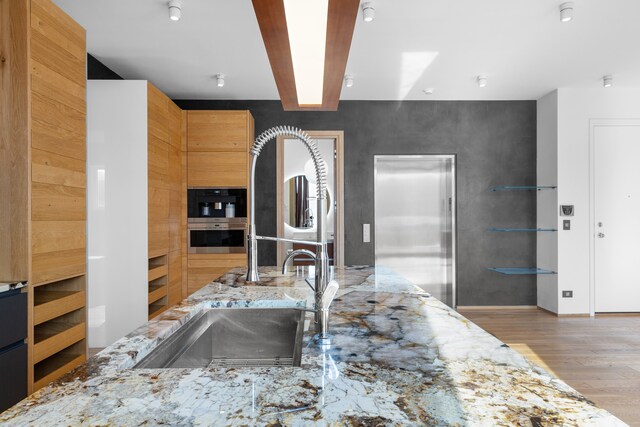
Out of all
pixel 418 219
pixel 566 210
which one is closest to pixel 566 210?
pixel 566 210

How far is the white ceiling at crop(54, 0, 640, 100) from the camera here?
9.47 ft

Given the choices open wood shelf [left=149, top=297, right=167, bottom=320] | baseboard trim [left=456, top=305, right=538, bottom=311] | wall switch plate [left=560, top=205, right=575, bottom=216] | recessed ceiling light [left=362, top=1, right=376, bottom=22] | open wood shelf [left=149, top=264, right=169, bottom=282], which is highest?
recessed ceiling light [left=362, top=1, right=376, bottom=22]

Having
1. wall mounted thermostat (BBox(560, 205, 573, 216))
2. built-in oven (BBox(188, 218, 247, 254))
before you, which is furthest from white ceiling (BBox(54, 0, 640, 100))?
built-in oven (BBox(188, 218, 247, 254))

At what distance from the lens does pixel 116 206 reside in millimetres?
3596

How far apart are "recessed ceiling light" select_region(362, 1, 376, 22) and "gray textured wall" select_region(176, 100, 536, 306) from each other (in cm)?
220

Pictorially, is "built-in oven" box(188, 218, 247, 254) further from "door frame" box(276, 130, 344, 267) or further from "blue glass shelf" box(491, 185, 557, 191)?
"blue glass shelf" box(491, 185, 557, 191)

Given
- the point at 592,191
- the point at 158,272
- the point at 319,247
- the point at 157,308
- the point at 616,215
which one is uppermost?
the point at 592,191

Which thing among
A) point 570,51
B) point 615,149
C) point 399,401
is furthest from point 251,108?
point 399,401

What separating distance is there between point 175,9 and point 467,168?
3646 millimetres

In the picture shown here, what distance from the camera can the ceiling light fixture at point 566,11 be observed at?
9.15 feet

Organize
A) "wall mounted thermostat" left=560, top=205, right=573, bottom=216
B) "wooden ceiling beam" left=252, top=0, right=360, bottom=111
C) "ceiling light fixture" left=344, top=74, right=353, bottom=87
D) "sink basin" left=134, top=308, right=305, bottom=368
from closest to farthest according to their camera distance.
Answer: "wooden ceiling beam" left=252, top=0, right=360, bottom=111 → "sink basin" left=134, top=308, right=305, bottom=368 → "ceiling light fixture" left=344, top=74, right=353, bottom=87 → "wall mounted thermostat" left=560, top=205, right=573, bottom=216

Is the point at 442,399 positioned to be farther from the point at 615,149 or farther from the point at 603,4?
the point at 615,149

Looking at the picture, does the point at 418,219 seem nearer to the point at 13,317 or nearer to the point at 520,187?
the point at 520,187

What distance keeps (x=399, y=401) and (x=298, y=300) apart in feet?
2.92
